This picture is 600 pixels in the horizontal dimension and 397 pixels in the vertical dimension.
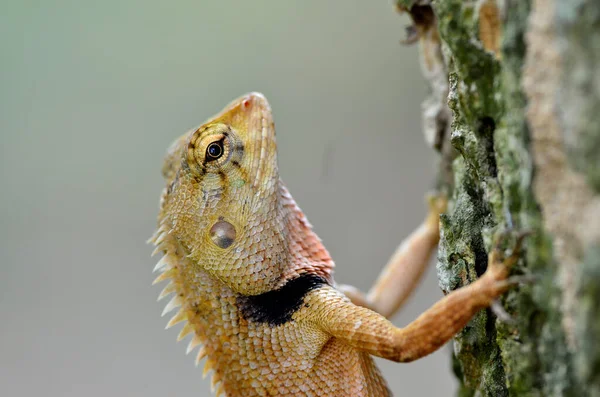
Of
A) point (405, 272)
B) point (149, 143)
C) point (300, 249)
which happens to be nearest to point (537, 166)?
point (300, 249)

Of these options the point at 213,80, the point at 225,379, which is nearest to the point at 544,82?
the point at 225,379

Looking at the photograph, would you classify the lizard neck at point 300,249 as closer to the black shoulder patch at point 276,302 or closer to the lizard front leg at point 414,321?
the black shoulder patch at point 276,302

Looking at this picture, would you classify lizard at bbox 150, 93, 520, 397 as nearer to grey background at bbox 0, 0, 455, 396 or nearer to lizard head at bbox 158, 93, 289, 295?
lizard head at bbox 158, 93, 289, 295

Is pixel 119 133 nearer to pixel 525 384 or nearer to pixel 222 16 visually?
pixel 222 16

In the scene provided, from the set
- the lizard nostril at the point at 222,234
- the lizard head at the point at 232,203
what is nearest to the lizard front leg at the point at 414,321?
the lizard head at the point at 232,203

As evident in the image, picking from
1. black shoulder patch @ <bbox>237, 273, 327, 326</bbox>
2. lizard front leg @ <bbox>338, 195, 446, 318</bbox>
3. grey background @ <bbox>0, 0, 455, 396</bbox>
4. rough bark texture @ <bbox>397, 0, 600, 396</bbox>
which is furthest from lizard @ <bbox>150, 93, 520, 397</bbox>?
grey background @ <bbox>0, 0, 455, 396</bbox>
